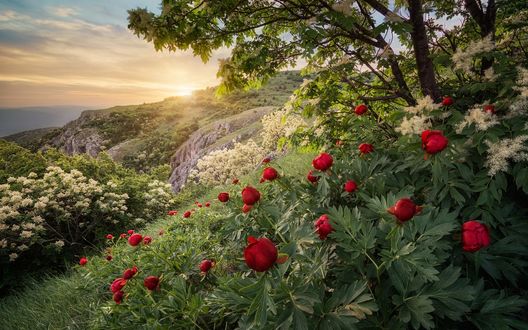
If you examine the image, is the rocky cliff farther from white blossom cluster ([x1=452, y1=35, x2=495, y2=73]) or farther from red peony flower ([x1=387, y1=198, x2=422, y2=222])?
red peony flower ([x1=387, y1=198, x2=422, y2=222])

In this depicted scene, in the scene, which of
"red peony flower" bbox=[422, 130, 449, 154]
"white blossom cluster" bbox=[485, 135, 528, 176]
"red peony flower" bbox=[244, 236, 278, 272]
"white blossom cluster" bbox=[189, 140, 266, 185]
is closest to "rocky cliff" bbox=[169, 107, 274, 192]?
"white blossom cluster" bbox=[189, 140, 266, 185]

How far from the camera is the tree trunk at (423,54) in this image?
10.1 feet

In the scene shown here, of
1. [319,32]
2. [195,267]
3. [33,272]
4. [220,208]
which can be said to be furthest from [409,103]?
[33,272]

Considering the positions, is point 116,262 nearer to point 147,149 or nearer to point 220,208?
point 220,208

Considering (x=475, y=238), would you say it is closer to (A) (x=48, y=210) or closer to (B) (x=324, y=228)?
(B) (x=324, y=228)

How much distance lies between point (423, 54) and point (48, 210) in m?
8.77

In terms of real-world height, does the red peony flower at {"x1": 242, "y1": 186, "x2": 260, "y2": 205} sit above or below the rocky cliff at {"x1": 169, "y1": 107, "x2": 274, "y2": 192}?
above

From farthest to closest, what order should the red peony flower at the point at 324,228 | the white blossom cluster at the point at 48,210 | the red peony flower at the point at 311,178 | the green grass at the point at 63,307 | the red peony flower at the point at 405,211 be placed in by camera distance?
the white blossom cluster at the point at 48,210, the green grass at the point at 63,307, the red peony flower at the point at 311,178, the red peony flower at the point at 324,228, the red peony flower at the point at 405,211

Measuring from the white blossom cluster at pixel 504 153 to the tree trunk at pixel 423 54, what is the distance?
1468 millimetres

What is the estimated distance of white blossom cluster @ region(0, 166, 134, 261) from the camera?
667 centimetres

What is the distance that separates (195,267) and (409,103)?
2.94 m

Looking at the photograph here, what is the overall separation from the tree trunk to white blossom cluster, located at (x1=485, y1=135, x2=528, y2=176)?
1468 mm

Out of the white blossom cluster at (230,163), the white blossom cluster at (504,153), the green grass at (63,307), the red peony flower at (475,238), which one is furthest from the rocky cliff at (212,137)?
the red peony flower at (475,238)

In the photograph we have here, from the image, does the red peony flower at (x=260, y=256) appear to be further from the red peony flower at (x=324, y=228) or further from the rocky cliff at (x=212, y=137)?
the rocky cliff at (x=212, y=137)
